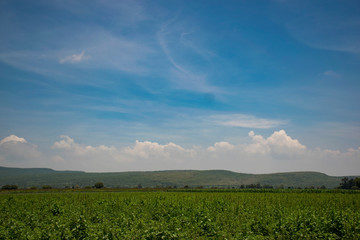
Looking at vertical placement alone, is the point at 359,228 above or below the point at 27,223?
above

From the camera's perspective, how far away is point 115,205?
3183 centimetres

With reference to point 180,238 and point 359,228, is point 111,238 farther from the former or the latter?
point 359,228

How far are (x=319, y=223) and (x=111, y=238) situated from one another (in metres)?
14.1

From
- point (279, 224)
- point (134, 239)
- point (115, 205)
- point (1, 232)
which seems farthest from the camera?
point (115, 205)

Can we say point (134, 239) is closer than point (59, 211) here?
Yes

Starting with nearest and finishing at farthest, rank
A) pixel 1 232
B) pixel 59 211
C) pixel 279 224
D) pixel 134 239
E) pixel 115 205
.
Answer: pixel 134 239, pixel 1 232, pixel 279 224, pixel 59 211, pixel 115 205

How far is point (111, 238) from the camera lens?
550 inches

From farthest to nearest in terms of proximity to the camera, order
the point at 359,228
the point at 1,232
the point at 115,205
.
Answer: the point at 115,205, the point at 359,228, the point at 1,232

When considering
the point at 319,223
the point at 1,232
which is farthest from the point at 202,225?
the point at 1,232

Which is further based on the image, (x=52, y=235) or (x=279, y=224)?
(x=279, y=224)

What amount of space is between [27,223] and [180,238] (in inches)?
554

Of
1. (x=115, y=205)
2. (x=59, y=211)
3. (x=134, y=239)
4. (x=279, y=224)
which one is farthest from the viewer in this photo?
(x=115, y=205)

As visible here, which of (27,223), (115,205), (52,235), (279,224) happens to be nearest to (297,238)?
(279,224)

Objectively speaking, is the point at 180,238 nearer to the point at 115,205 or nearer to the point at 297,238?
the point at 297,238
